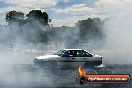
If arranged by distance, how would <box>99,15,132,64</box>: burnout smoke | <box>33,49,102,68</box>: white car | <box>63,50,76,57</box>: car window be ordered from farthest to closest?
1. <box>99,15,132,64</box>: burnout smoke
2. <box>63,50,76,57</box>: car window
3. <box>33,49,102,68</box>: white car

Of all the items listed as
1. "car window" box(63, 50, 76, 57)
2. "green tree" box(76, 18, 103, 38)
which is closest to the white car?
"car window" box(63, 50, 76, 57)

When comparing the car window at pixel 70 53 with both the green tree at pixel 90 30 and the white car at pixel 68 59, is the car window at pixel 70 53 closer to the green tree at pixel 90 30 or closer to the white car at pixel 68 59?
the white car at pixel 68 59

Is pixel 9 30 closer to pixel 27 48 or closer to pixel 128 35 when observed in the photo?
pixel 27 48

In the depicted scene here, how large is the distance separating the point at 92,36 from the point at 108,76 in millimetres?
33397

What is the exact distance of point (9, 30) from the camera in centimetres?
2423

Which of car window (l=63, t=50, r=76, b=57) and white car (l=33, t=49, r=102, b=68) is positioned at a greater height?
car window (l=63, t=50, r=76, b=57)

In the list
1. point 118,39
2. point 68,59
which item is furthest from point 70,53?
point 118,39

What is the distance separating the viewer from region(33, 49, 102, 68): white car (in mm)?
18672

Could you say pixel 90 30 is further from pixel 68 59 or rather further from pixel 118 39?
pixel 68 59

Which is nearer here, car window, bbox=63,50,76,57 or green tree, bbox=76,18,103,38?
car window, bbox=63,50,76,57

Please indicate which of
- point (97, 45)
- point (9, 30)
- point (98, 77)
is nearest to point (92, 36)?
point (97, 45)

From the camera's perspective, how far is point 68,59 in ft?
62.0

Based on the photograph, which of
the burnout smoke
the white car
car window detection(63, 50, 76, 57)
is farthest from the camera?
the burnout smoke

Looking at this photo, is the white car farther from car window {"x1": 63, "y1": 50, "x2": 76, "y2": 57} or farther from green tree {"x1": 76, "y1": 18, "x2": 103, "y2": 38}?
green tree {"x1": 76, "y1": 18, "x2": 103, "y2": 38}
